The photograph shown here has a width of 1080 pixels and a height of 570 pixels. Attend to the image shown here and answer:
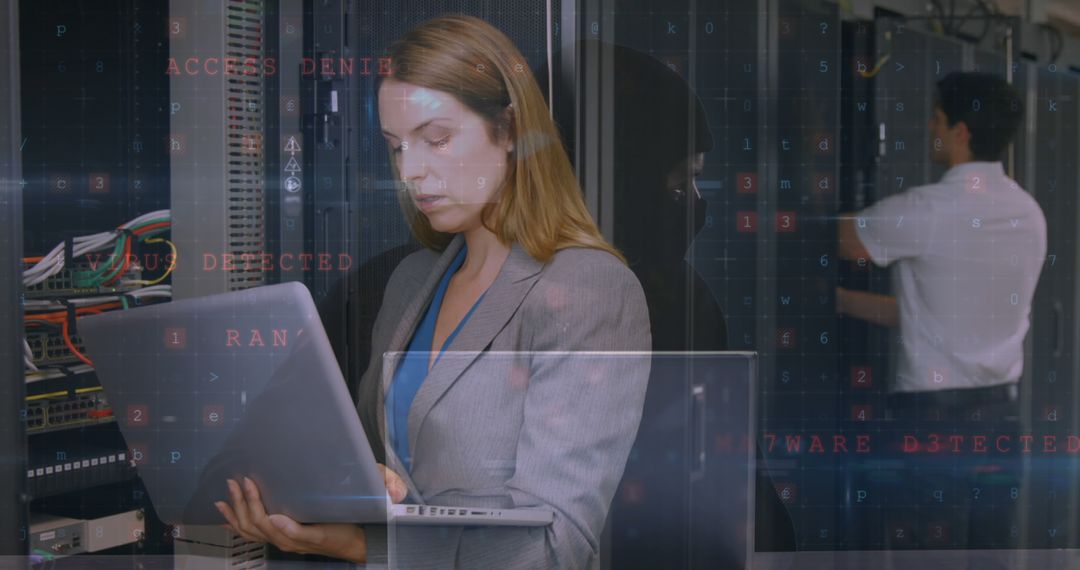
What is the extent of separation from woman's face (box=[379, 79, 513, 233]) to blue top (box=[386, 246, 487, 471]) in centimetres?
10

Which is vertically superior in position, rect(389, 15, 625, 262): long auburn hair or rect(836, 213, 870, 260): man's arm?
rect(389, 15, 625, 262): long auburn hair

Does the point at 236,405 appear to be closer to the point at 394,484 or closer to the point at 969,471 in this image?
the point at 394,484

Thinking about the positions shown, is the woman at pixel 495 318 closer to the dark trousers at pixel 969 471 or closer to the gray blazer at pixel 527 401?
the gray blazer at pixel 527 401

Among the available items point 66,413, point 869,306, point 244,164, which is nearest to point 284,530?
point 66,413

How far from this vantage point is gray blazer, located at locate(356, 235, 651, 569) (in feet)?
6.23

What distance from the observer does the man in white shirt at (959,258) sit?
1.95 metres

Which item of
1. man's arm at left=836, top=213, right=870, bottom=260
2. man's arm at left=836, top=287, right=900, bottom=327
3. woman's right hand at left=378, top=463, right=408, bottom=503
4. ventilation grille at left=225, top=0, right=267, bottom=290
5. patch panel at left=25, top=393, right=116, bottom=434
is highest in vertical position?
ventilation grille at left=225, top=0, right=267, bottom=290

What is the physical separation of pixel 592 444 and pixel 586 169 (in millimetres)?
573

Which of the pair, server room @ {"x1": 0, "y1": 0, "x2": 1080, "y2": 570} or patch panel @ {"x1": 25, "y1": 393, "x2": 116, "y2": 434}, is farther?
→ patch panel @ {"x1": 25, "y1": 393, "x2": 116, "y2": 434}

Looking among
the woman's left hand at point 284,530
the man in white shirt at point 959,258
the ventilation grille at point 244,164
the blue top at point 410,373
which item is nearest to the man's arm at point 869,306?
the man in white shirt at point 959,258

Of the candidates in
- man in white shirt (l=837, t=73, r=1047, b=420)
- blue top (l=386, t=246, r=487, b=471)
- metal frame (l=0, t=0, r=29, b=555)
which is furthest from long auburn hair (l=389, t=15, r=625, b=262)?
metal frame (l=0, t=0, r=29, b=555)

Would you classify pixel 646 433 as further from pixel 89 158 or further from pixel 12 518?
pixel 12 518

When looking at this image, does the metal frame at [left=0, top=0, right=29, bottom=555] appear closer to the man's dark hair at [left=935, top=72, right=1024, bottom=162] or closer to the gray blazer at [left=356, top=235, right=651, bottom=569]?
the gray blazer at [left=356, top=235, right=651, bottom=569]

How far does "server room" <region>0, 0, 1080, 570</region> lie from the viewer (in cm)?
192
